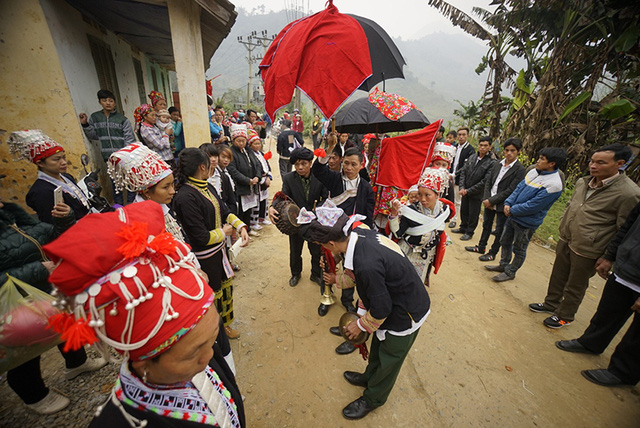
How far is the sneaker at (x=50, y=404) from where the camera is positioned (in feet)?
6.98

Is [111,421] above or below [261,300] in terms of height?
above

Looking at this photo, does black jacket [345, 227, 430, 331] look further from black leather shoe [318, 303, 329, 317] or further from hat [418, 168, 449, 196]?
black leather shoe [318, 303, 329, 317]

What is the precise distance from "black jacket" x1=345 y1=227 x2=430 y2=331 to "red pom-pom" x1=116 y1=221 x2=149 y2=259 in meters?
1.40

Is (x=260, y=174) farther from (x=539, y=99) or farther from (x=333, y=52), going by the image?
(x=539, y=99)

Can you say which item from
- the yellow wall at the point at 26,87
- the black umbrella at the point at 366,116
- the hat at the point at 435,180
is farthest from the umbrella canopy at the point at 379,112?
the yellow wall at the point at 26,87

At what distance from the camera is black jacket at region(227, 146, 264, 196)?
4.93m

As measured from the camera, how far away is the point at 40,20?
11.9 feet

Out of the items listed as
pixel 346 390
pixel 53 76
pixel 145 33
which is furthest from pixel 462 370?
pixel 145 33

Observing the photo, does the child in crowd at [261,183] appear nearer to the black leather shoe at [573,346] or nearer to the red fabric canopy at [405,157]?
the red fabric canopy at [405,157]

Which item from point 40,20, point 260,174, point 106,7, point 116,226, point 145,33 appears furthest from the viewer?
point 145,33

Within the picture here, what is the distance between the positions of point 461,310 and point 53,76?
715cm

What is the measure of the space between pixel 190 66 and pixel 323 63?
293 cm

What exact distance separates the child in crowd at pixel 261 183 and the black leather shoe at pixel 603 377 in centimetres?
569

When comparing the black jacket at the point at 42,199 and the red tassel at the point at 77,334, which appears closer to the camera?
the red tassel at the point at 77,334
